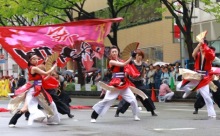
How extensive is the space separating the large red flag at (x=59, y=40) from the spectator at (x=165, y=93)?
334 inches

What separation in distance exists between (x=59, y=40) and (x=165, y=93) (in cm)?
1075

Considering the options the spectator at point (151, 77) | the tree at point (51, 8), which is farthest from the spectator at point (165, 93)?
the tree at point (51, 8)

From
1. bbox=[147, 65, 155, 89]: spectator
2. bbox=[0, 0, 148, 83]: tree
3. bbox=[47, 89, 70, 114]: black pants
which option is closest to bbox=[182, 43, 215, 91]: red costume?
bbox=[47, 89, 70, 114]: black pants

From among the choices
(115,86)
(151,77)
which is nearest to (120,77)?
(115,86)

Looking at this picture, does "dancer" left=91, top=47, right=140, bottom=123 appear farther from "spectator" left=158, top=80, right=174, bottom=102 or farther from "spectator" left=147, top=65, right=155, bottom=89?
"spectator" left=147, top=65, right=155, bottom=89

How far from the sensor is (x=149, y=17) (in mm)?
44000

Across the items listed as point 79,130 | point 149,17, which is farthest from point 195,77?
point 149,17

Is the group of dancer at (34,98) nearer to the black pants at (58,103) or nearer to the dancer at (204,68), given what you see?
the black pants at (58,103)

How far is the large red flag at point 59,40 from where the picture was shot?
1491cm

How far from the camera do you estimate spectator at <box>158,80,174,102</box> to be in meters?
25.5

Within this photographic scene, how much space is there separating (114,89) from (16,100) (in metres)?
2.24

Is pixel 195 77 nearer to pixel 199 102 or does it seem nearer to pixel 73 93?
pixel 199 102

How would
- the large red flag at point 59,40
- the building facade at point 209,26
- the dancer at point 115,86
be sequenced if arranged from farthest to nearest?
the building facade at point 209,26 → the large red flag at point 59,40 → the dancer at point 115,86

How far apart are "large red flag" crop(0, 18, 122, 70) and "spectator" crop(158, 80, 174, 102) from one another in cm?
849
